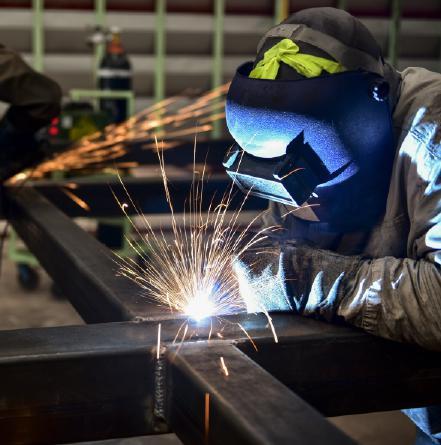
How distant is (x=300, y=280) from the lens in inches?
69.3

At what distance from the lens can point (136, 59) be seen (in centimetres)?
848

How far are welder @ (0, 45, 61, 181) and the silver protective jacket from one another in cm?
174

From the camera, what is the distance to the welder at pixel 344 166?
1684mm

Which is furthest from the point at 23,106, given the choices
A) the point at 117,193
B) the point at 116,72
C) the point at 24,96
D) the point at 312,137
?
the point at 116,72

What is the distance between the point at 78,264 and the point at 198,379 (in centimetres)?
83

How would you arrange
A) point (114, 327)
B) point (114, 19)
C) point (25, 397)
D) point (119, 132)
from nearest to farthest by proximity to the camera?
point (25, 397), point (114, 327), point (119, 132), point (114, 19)

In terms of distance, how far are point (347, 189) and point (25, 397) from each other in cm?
81

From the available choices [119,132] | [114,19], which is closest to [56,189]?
[119,132]

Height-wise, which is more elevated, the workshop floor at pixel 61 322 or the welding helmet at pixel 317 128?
the welding helmet at pixel 317 128

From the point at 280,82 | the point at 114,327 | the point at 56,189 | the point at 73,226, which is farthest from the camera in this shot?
the point at 56,189

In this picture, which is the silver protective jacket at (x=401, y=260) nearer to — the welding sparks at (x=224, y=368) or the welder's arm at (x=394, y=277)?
the welder's arm at (x=394, y=277)

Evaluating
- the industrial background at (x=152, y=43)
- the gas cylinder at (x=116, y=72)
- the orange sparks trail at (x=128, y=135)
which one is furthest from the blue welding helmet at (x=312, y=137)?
the gas cylinder at (x=116, y=72)

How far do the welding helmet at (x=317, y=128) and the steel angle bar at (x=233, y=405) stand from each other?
1.33ft

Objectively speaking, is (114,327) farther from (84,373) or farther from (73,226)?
(73,226)
